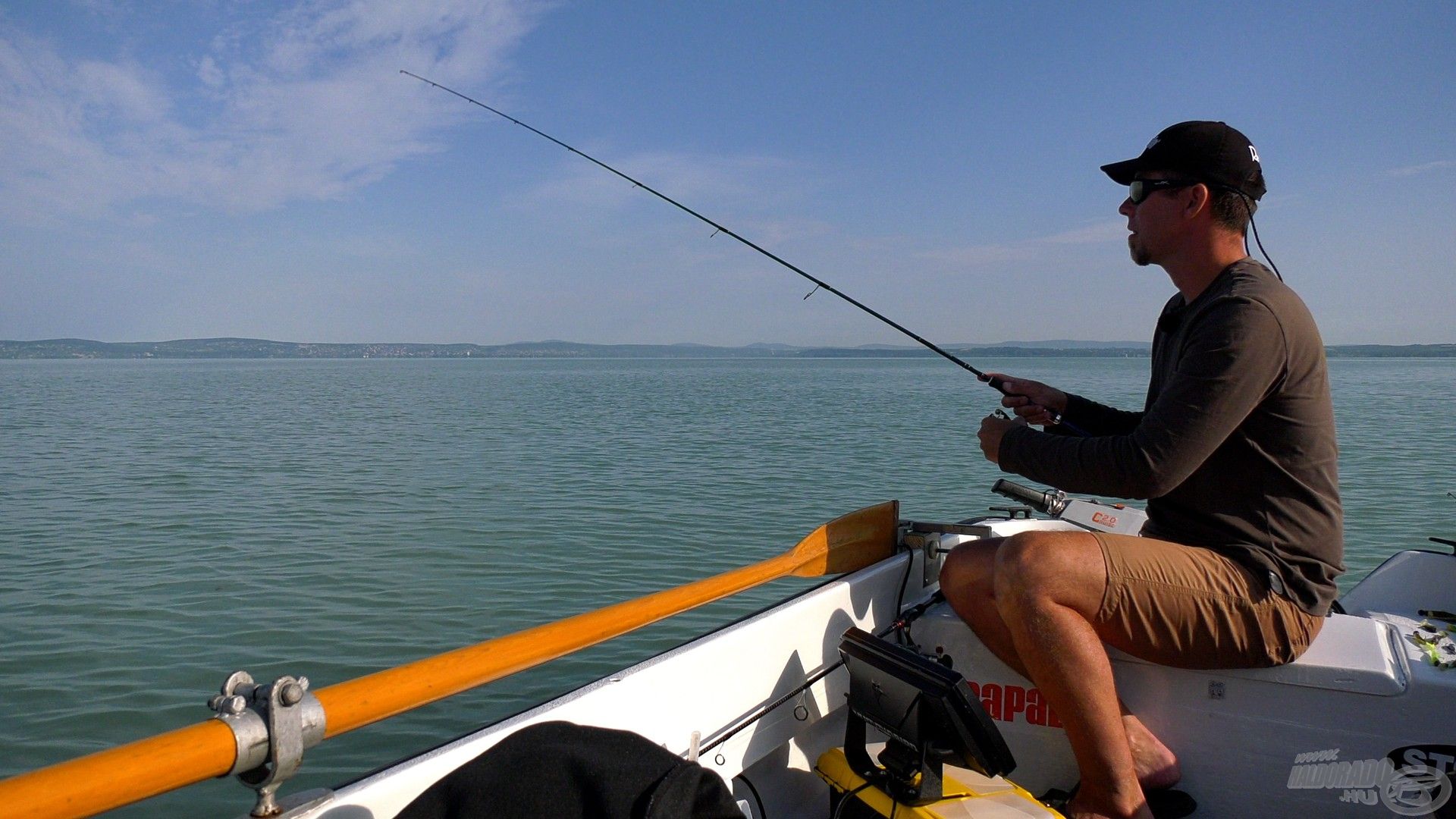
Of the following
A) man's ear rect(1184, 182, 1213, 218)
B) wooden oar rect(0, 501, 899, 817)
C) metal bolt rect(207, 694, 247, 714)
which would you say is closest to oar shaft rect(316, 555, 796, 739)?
wooden oar rect(0, 501, 899, 817)

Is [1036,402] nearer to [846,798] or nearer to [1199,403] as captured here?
[1199,403]

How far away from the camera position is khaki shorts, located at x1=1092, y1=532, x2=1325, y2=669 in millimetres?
2049

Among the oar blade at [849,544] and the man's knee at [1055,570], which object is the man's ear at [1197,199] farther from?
the oar blade at [849,544]

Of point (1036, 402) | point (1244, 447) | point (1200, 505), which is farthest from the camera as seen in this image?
point (1036, 402)

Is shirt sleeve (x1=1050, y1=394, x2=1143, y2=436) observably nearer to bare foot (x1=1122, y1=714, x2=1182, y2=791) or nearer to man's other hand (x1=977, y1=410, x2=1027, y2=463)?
man's other hand (x1=977, y1=410, x2=1027, y2=463)

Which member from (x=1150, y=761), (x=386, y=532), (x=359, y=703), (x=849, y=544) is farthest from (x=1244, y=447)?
(x=386, y=532)

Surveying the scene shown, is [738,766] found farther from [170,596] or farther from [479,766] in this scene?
[170,596]

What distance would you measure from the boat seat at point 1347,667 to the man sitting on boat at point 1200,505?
6 centimetres

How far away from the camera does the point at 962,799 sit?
2.00 meters

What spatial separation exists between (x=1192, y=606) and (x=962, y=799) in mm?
657

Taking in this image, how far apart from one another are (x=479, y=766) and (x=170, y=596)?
6.59 meters

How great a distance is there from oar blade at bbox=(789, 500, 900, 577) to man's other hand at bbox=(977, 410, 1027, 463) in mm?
377

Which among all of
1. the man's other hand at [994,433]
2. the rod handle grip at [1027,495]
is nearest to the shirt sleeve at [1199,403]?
the man's other hand at [994,433]

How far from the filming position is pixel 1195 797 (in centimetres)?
231
